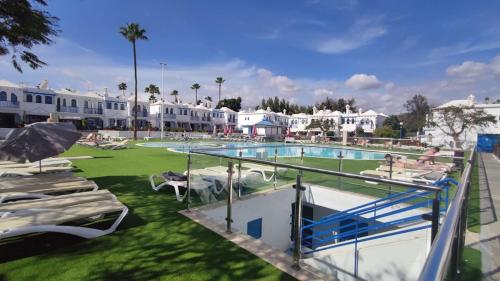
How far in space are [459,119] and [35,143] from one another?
4044 cm

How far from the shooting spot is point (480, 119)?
31.4 metres

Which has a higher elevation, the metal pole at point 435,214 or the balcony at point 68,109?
the balcony at point 68,109

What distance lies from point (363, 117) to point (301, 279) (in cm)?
5414

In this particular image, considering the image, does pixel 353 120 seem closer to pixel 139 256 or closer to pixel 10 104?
pixel 10 104

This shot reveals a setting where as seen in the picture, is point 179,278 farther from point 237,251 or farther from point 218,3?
point 218,3

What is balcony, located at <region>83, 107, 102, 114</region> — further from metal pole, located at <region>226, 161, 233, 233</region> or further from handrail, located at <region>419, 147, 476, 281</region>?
handrail, located at <region>419, 147, 476, 281</region>

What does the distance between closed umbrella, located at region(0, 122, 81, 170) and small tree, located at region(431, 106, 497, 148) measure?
125 feet

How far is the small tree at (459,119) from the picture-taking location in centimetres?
Result: 3188

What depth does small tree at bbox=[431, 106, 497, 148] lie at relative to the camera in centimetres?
3188

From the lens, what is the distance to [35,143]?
21.8 feet

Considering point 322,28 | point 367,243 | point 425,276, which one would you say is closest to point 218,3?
point 322,28

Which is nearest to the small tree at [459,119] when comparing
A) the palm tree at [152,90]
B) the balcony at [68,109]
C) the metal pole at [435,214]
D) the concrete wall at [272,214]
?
the concrete wall at [272,214]

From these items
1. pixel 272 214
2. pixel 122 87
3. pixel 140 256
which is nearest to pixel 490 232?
pixel 272 214

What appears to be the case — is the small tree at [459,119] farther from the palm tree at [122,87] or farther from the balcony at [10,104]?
the palm tree at [122,87]
